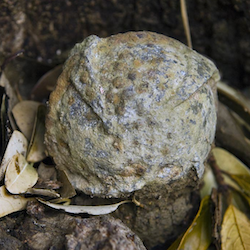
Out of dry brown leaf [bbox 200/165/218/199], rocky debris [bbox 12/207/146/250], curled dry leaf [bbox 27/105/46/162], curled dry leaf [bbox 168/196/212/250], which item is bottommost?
curled dry leaf [bbox 168/196/212/250]

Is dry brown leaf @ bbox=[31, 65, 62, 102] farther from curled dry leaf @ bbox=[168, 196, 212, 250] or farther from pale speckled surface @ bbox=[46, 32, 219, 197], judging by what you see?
curled dry leaf @ bbox=[168, 196, 212, 250]

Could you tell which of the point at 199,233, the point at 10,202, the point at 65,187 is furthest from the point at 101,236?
the point at 199,233

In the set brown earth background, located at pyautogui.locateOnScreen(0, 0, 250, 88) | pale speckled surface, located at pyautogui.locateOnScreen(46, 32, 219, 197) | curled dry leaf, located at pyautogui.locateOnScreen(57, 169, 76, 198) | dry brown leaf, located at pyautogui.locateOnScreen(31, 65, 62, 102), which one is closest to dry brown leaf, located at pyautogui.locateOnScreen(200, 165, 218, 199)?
pale speckled surface, located at pyautogui.locateOnScreen(46, 32, 219, 197)

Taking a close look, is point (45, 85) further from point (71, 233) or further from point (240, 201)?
point (240, 201)

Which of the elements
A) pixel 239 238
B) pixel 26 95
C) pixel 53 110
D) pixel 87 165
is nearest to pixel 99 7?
pixel 26 95

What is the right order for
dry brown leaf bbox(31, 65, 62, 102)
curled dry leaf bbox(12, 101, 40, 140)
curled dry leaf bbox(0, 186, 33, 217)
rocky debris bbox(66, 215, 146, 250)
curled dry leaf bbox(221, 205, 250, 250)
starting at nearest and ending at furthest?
rocky debris bbox(66, 215, 146, 250) < curled dry leaf bbox(0, 186, 33, 217) < curled dry leaf bbox(221, 205, 250, 250) < curled dry leaf bbox(12, 101, 40, 140) < dry brown leaf bbox(31, 65, 62, 102)

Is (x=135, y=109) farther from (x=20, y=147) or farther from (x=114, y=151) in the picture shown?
(x=20, y=147)
